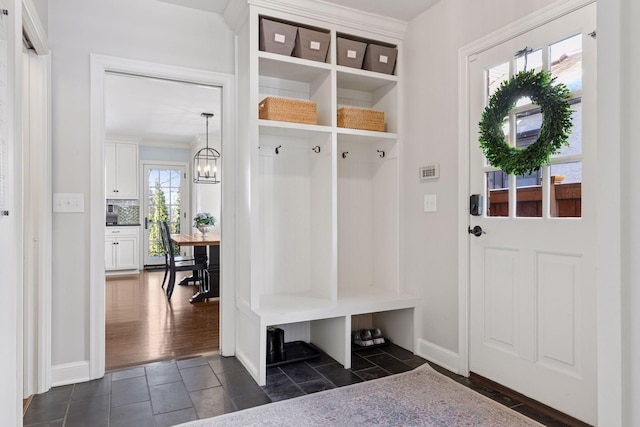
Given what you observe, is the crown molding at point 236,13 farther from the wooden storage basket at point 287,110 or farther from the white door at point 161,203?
the white door at point 161,203

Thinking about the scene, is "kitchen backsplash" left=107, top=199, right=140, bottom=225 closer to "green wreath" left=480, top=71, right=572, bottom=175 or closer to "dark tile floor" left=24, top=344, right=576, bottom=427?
"dark tile floor" left=24, top=344, right=576, bottom=427

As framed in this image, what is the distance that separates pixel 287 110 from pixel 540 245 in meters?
1.79

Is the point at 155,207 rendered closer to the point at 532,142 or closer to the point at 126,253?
the point at 126,253

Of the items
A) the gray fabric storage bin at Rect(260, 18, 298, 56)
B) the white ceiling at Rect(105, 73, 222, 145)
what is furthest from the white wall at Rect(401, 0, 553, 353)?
the white ceiling at Rect(105, 73, 222, 145)

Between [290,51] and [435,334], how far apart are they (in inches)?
88.6

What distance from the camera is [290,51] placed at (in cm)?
275

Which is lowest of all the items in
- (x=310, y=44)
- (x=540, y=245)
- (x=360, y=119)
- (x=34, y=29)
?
(x=540, y=245)

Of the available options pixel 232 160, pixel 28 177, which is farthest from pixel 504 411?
Result: pixel 28 177

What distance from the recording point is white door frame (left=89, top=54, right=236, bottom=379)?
102 inches

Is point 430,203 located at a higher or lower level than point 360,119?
lower

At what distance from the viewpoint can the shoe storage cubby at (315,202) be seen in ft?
8.73

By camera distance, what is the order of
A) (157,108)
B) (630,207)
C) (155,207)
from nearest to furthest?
1. (630,207)
2. (157,108)
3. (155,207)

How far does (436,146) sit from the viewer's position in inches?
110

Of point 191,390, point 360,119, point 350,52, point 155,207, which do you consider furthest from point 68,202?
point 155,207
